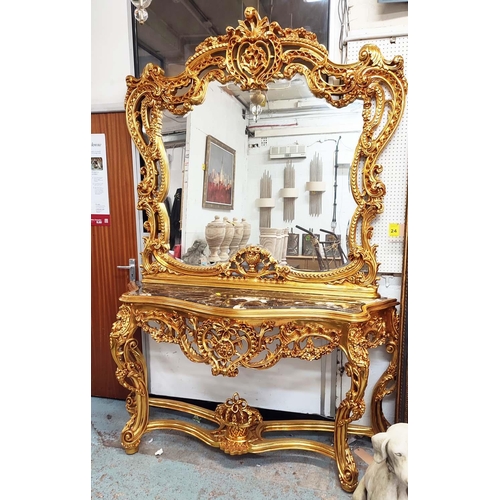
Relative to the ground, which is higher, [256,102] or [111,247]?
[256,102]

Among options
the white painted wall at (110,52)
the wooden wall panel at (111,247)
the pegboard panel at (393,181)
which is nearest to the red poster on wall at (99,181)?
the wooden wall panel at (111,247)

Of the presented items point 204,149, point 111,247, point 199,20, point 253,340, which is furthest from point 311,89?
point 111,247

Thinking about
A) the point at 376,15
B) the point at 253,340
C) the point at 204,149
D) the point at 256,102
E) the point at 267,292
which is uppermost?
the point at 376,15

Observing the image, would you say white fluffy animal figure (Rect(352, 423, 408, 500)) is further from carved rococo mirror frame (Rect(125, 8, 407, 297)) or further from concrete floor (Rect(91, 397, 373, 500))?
carved rococo mirror frame (Rect(125, 8, 407, 297))

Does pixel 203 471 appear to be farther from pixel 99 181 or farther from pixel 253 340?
pixel 99 181

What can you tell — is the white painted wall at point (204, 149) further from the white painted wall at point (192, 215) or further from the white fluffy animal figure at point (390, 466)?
the white fluffy animal figure at point (390, 466)

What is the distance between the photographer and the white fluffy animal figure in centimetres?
115

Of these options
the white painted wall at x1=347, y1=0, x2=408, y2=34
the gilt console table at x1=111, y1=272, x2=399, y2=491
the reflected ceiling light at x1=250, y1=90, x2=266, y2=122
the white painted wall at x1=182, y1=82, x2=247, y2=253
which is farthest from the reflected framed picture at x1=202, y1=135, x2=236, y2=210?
the white painted wall at x1=347, y1=0, x2=408, y2=34

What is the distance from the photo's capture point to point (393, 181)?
1.87 meters

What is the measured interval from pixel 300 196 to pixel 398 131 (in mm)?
593

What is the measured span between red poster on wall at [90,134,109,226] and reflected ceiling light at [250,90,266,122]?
1.06 m

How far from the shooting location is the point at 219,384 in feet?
7.52

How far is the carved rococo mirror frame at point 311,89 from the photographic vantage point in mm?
1780

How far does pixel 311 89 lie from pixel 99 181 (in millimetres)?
1477
